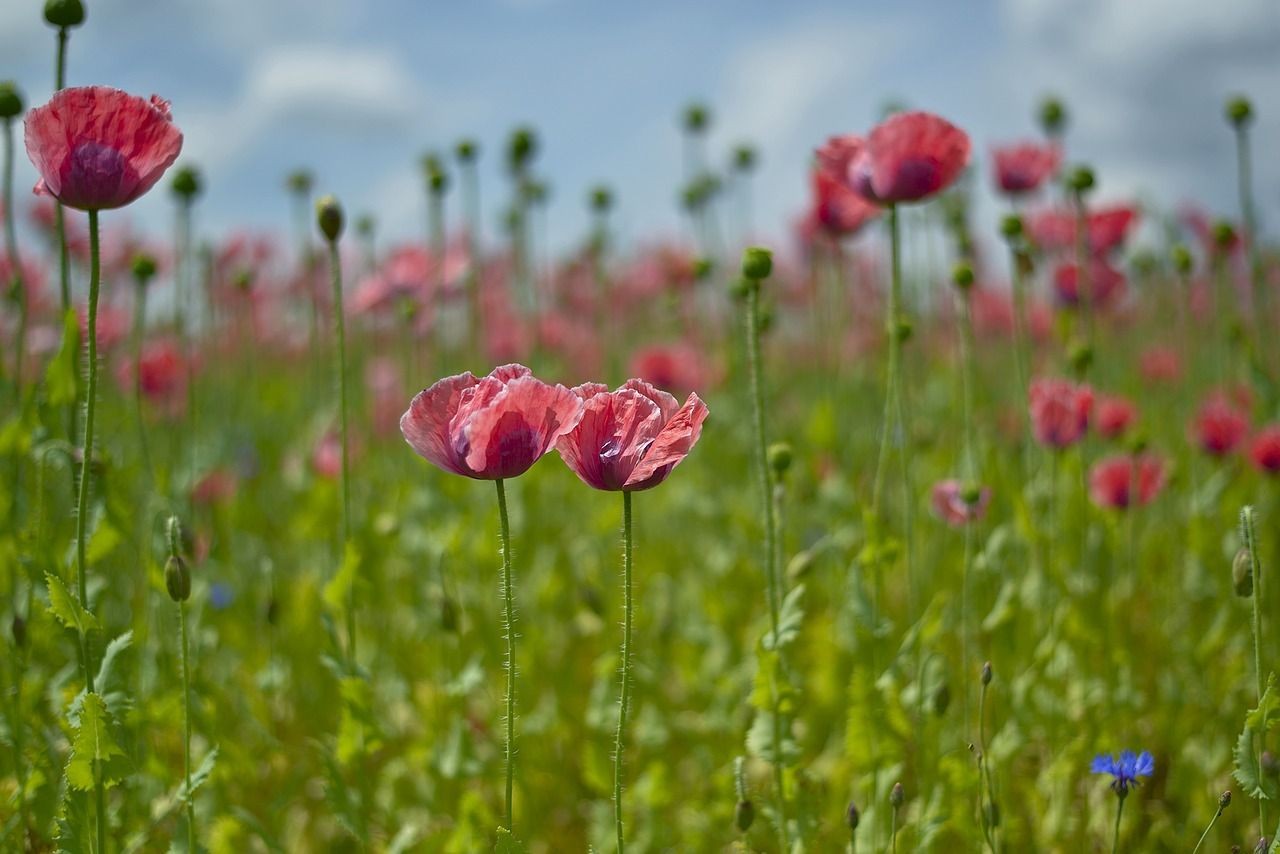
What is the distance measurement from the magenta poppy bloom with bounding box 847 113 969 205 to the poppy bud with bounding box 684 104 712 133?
2.35 meters

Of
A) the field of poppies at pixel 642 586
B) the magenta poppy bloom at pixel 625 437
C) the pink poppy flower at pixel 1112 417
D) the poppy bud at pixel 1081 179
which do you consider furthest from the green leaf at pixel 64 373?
the pink poppy flower at pixel 1112 417

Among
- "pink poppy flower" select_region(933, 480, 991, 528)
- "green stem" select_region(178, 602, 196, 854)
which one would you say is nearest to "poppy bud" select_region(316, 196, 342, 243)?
"green stem" select_region(178, 602, 196, 854)

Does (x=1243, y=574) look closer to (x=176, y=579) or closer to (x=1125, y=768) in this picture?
(x=1125, y=768)

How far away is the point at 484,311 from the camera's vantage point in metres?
5.80

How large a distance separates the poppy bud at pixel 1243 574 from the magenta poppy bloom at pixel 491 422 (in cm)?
123

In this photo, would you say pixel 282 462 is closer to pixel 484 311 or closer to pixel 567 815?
pixel 484 311

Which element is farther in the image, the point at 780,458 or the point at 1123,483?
the point at 1123,483

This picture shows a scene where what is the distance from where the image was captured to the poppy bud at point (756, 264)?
1881mm

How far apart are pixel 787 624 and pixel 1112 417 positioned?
2256mm

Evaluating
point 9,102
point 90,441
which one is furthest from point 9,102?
point 90,441

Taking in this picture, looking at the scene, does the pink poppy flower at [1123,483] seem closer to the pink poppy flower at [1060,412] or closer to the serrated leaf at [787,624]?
the pink poppy flower at [1060,412]

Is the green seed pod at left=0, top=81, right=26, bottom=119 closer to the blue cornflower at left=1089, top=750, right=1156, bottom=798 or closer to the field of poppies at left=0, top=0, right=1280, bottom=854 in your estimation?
the field of poppies at left=0, top=0, right=1280, bottom=854

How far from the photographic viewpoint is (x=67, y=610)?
5.45ft

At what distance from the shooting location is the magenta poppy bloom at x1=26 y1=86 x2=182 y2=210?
5.06 feet
